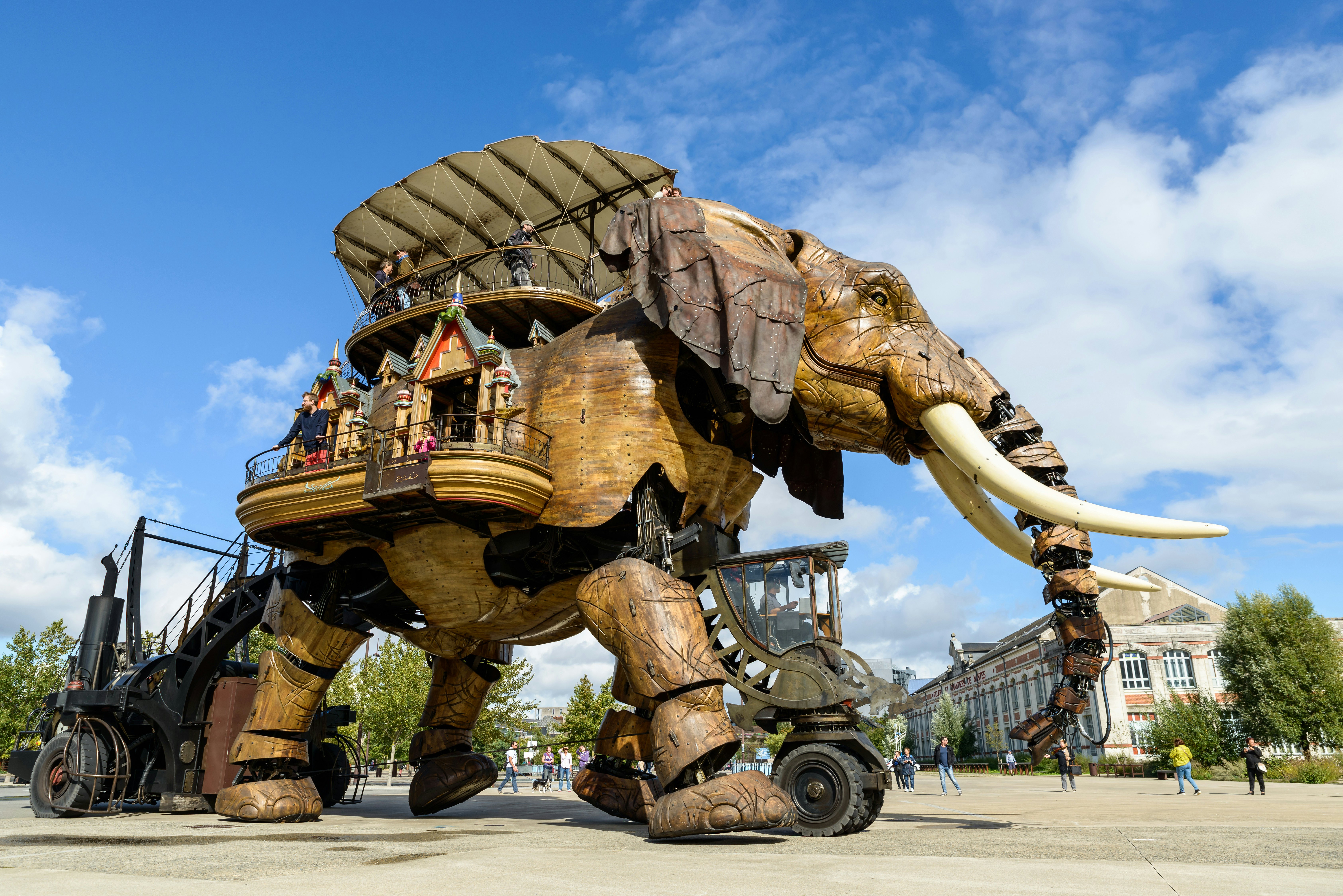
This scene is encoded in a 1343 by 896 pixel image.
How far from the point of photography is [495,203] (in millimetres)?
15219

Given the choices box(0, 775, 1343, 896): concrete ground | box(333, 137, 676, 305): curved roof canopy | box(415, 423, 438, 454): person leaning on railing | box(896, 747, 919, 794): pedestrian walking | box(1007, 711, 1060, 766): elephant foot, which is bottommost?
box(896, 747, 919, 794): pedestrian walking

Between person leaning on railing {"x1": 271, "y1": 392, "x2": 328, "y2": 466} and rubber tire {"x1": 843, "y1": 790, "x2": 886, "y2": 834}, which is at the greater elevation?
person leaning on railing {"x1": 271, "y1": 392, "x2": 328, "y2": 466}

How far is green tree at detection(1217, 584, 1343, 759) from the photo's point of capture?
3133cm

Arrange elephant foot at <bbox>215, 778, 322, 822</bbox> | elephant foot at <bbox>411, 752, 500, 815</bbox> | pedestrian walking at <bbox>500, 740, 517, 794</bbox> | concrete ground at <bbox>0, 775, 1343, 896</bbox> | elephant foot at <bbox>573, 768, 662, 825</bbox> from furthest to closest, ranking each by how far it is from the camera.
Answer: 1. pedestrian walking at <bbox>500, 740, 517, 794</bbox>
2. elephant foot at <bbox>411, 752, 500, 815</bbox>
3. elephant foot at <bbox>573, 768, 662, 825</bbox>
4. elephant foot at <bbox>215, 778, 322, 822</bbox>
5. concrete ground at <bbox>0, 775, 1343, 896</bbox>

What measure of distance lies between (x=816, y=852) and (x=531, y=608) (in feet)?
13.7

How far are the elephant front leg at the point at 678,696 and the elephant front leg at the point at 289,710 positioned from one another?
13.0ft

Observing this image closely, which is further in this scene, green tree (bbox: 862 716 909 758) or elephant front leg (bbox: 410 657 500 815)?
elephant front leg (bbox: 410 657 500 815)

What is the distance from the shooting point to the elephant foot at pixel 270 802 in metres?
9.45

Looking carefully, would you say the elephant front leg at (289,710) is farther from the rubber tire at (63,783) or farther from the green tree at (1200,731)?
the green tree at (1200,731)

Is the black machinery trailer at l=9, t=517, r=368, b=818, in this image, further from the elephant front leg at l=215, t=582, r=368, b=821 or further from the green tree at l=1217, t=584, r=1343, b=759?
the green tree at l=1217, t=584, r=1343, b=759

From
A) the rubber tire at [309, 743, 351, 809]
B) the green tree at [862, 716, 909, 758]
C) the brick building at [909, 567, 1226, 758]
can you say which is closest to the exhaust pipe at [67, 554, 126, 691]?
the rubber tire at [309, 743, 351, 809]

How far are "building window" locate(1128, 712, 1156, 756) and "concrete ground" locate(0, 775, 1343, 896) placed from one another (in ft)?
107

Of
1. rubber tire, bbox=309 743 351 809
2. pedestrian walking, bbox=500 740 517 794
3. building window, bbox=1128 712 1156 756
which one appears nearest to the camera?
rubber tire, bbox=309 743 351 809

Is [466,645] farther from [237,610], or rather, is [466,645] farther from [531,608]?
[237,610]
